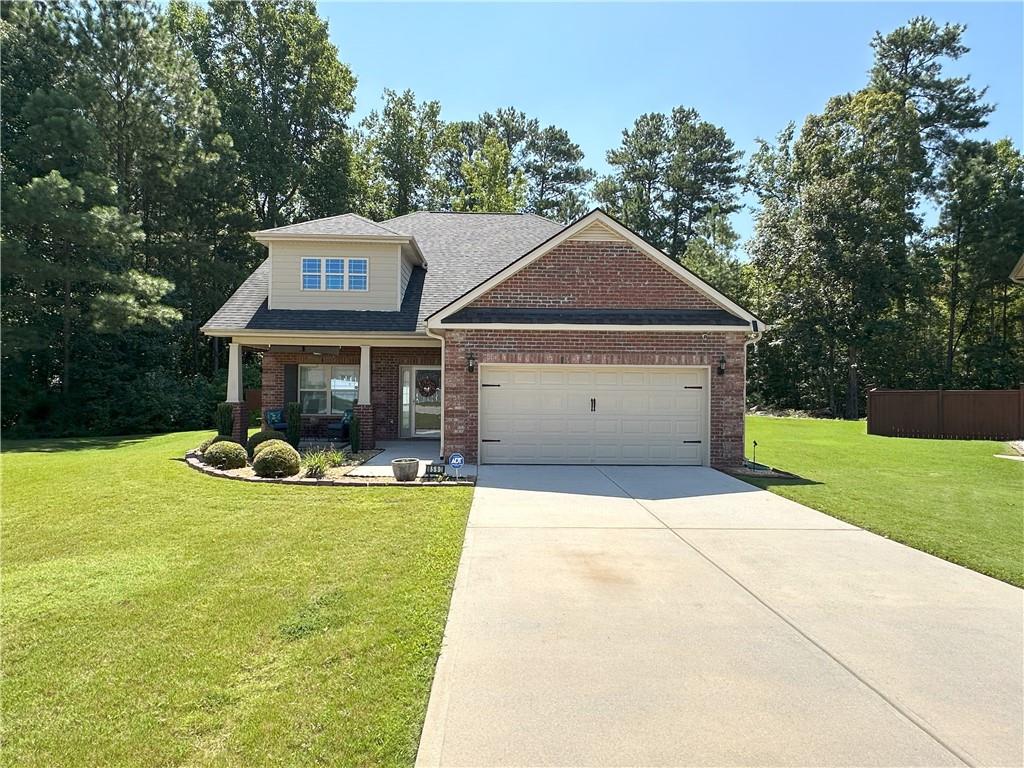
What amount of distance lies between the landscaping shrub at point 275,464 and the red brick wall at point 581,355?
313 cm

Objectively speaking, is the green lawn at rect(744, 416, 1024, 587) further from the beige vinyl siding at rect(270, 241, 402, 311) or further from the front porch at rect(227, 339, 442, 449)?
the beige vinyl siding at rect(270, 241, 402, 311)

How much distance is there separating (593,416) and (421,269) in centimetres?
834

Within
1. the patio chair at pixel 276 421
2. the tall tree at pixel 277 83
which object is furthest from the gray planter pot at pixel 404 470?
the tall tree at pixel 277 83

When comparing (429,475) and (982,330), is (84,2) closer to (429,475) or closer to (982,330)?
(429,475)

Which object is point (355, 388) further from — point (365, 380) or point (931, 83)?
point (931, 83)

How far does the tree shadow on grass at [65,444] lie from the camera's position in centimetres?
1641

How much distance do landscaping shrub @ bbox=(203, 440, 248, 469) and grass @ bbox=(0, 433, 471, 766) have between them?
303cm

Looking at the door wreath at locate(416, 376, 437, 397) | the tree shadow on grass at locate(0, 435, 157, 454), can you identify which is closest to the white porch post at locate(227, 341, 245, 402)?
the door wreath at locate(416, 376, 437, 397)

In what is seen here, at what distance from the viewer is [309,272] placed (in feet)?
51.8

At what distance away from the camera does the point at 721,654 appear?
408 centimetres

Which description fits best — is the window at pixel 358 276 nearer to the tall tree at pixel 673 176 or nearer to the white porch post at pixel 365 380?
the white porch post at pixel 365 380

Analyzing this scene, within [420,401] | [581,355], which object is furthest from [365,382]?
[581,355]

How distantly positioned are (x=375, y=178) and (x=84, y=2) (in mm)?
16979

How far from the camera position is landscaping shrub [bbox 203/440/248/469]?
11578mm
